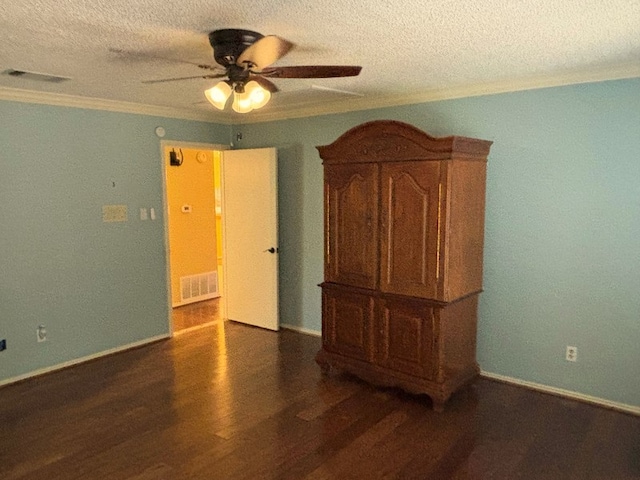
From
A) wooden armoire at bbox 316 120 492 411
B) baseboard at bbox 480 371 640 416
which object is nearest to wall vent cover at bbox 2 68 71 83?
wooden armoire at bbox 316 120 492 411

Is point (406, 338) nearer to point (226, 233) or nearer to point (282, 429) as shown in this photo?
point (282, 429)

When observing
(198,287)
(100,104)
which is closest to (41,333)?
(100,104)

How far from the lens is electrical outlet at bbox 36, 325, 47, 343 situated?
400cm

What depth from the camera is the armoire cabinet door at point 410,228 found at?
10.9 feet

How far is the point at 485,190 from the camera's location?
3.69 meters

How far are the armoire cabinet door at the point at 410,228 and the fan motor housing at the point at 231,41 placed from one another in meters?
1.45

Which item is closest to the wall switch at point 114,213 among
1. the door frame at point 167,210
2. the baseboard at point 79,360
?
the door frame at point 167,210

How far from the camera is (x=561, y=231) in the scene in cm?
348

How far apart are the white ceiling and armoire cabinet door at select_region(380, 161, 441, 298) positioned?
689 mm

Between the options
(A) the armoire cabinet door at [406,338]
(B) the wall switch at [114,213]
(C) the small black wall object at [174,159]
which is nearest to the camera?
(A) the armoire cabinet door at [406,338]

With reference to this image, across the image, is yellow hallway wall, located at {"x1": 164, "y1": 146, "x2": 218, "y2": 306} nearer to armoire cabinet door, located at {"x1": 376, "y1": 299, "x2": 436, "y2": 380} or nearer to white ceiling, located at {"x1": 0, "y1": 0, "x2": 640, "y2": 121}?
white ceiling, located at {"x1": 0, "y1": 0, "x2": 640, "y2": 121}

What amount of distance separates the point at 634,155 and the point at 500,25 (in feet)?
4.97

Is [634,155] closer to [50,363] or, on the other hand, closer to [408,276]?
[408,276]

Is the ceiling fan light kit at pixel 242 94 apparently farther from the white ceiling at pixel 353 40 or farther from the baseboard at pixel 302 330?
the baseboard at pixel 302 330
